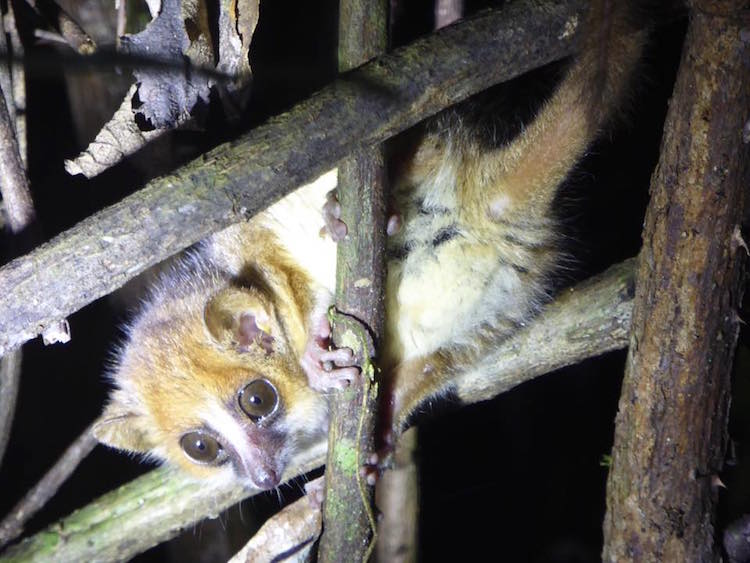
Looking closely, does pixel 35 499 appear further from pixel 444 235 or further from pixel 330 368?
pixel 444 235

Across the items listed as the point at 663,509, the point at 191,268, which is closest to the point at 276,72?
the point at 191,268

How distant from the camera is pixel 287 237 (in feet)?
9.50

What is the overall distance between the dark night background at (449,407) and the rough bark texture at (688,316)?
0.69m

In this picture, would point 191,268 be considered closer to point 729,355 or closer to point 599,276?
point 599,276

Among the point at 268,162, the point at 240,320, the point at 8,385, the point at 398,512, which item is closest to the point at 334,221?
the point at 268,162

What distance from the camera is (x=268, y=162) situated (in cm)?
154

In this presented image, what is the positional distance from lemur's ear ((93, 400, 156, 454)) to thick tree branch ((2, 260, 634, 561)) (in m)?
0.16

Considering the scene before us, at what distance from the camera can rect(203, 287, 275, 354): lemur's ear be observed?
265 centimetres

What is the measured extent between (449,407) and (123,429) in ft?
4.40

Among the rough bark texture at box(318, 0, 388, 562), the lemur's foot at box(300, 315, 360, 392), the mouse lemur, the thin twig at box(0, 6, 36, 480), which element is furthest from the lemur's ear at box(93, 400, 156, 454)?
the rough bark texture at box(318, 0, 388, 562)

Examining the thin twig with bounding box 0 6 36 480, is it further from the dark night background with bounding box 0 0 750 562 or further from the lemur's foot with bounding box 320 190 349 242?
the lemur's foot with bounding box 320 190 349 242

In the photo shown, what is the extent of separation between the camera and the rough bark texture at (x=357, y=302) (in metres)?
1.76

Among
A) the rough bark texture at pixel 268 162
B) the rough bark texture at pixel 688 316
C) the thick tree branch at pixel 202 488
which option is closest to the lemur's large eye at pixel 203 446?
the thick tree branch at pixel 202 488

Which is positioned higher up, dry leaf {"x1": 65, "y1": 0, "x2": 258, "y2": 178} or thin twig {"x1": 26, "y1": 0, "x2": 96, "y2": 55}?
dry leaf {"x1": 65, "y1": 0, "x2": 258, "y2": 178}
